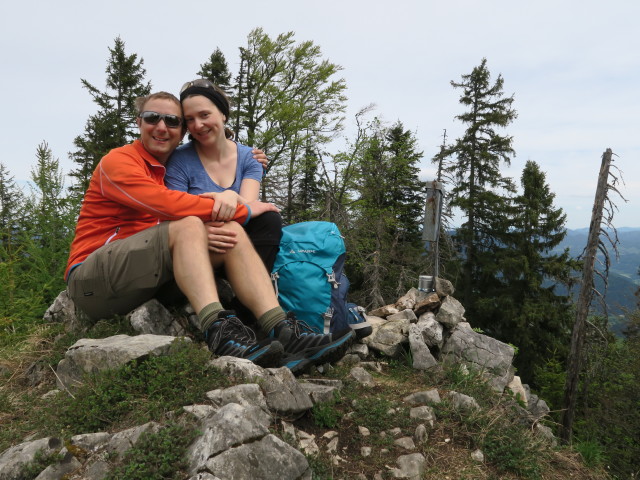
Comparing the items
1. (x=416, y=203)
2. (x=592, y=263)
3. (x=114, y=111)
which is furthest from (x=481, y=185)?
(x=114, y=111)

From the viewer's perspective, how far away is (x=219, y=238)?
3053mm

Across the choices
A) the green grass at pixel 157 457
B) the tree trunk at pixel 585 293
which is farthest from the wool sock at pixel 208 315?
the tree trunk at pixel 585 293

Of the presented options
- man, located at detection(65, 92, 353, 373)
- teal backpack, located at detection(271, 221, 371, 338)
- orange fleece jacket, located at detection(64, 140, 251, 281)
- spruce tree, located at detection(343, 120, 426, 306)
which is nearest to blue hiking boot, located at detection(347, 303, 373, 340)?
teal backpack, located at detection(271, 221, 371, 338)

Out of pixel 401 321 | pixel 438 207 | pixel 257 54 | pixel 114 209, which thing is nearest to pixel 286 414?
pixel 114 209

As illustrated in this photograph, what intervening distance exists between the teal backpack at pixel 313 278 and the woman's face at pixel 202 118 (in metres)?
1.04

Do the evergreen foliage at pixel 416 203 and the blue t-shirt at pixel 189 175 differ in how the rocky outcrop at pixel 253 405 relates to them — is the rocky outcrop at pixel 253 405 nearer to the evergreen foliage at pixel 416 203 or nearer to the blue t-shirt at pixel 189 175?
the blue t-shirt at pixel 189 175

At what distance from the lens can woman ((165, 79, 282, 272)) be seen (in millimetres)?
3479

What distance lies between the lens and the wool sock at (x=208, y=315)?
114 inches

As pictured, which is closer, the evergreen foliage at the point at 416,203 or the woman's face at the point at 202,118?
the woman's face at the point at 202,118

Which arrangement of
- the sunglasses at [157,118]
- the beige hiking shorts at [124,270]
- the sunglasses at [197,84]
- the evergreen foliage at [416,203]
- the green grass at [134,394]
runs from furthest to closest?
the evergreen foliage at [416,203]
the sunglasses at [197,84]
the sunglasses at [157,118]
the beige hiking shorts at [124,270]
the green grass at [134,394]

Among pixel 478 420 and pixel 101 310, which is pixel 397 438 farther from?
pixel 101 310

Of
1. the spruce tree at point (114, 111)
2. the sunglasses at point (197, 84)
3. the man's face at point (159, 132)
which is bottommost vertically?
the man's face at point (159, 132)

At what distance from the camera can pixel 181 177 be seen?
141 inches

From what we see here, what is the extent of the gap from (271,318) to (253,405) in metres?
0.85
